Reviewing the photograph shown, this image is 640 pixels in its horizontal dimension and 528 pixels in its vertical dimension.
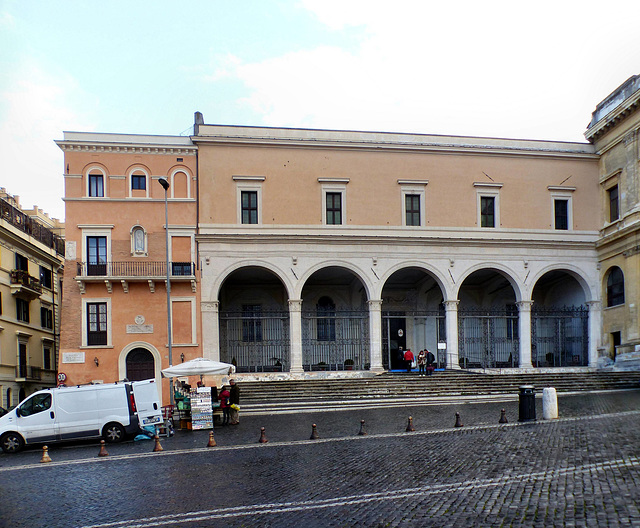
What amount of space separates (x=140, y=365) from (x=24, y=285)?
978 cm

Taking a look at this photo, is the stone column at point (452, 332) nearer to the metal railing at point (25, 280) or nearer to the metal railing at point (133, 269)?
the metal railing at point (133, 269)

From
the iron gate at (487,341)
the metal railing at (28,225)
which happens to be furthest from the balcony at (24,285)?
the iron gate at (487,341)

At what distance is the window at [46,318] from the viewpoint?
3990 cm

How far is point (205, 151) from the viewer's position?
1240 inches

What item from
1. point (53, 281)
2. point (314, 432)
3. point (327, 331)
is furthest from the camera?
point (53, 281)

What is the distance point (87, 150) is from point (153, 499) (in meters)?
24.2

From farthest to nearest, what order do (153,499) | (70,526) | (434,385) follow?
1. (434,385)
2. (153,499)
3. (70,526)

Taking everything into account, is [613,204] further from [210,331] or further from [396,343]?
[210,331]

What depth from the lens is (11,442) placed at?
17031mm

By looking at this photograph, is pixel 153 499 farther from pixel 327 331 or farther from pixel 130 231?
pixel 327 331

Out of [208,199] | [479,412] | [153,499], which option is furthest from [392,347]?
[153,499]

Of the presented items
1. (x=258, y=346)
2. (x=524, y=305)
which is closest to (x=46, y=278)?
(x=258, y=346)

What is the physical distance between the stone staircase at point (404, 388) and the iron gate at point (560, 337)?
3.87m

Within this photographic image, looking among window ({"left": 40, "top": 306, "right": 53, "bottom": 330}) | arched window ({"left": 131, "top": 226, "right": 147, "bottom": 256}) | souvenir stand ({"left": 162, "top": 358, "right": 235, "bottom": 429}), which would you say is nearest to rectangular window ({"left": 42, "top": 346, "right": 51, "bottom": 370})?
window ({"left": 40, "top": 306, "right": 53, "bottom": 330})
